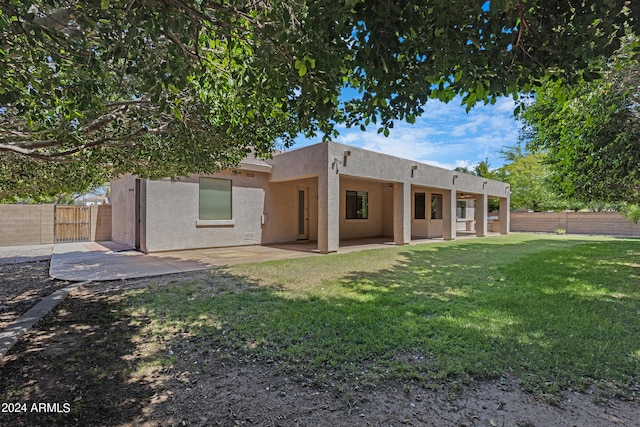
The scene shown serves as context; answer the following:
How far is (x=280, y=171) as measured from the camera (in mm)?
13438

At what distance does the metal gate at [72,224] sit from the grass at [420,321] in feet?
40.9

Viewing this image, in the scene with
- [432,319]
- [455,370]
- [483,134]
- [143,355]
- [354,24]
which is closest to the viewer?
[354,24]

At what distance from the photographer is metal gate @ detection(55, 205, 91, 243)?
616 inches

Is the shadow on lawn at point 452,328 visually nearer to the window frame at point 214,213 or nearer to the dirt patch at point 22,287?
the dirt patch at point 22,287

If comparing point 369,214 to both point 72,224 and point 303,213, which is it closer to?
→ point 303,213

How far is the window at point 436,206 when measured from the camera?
63.5 ft

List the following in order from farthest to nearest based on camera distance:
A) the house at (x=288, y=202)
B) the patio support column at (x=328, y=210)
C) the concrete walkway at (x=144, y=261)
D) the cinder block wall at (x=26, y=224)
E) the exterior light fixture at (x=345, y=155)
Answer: the cinder block wall at (x=26, y=224), the exterior light fixture at (x=345, y=155), the house at (x=288, y=202), the patio support column at (x=328, y=210), the concrete walkway at (x=144, y=261)

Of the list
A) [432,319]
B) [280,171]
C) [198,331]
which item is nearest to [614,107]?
[432,319]

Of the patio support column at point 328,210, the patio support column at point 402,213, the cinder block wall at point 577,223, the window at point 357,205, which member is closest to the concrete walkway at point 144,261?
the patio support column at point 328,210

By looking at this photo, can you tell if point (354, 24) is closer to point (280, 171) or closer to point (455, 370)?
point (455, 370)

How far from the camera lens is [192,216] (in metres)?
12.0

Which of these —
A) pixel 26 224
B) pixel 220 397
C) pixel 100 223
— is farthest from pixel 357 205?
pixel 26 224

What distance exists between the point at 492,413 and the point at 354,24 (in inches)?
129

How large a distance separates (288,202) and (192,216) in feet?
14.8
